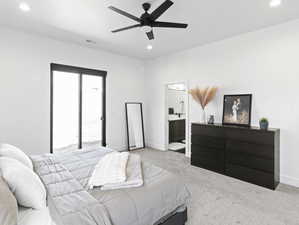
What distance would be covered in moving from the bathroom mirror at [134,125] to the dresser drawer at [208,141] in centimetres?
208

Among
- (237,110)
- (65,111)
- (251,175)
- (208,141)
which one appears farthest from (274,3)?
(65,111)

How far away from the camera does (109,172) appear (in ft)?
5.70

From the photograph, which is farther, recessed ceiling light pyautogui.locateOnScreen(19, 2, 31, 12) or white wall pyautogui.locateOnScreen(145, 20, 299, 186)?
white wall pyautogui.locateOnScreen(145, 20, 299, 186)

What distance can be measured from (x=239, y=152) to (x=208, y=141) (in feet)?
2.05

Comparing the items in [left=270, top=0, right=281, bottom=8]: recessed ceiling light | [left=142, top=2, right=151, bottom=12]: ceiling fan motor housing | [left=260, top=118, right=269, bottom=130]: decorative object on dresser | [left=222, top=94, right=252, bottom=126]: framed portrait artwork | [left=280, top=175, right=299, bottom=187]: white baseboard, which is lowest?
[left=280, top=175, right=299, bottom=187]: white baseboard

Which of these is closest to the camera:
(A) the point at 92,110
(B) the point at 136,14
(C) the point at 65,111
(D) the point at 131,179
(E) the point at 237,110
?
(D) the point at 131,179

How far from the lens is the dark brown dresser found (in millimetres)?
2781

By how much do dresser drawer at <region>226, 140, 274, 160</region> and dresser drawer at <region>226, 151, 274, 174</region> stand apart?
6cm

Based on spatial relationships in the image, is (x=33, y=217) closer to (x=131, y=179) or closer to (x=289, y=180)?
(x=131, y=179)

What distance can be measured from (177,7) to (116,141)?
3.73m

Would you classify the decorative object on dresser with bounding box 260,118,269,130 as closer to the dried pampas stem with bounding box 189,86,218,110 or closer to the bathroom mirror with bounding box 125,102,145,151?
the dried pampas stem with bounding box 189,86,218,110

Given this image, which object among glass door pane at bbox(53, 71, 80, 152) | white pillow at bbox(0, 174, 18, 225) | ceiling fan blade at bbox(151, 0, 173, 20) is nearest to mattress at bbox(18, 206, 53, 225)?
white pillow at bbox(0, 174, 18, 225)

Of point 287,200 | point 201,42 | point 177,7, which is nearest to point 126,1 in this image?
point 177,7

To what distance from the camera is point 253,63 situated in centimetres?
334
